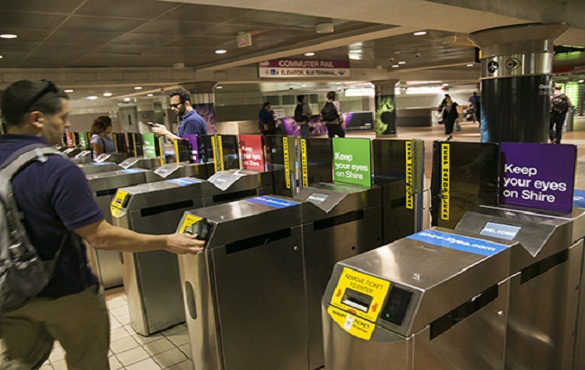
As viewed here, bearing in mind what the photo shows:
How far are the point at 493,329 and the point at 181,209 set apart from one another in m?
2.20

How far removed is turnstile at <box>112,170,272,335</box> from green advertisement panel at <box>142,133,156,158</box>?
200 cm

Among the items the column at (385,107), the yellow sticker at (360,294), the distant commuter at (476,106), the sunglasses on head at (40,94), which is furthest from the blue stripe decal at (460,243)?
the column at (385,107)

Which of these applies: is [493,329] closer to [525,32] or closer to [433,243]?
[433,243]

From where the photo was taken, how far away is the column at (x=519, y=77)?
407cm

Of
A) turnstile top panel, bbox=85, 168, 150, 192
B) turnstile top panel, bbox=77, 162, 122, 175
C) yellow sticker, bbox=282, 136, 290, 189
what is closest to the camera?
yellow sticker, bbox=282, 136, 290, 189

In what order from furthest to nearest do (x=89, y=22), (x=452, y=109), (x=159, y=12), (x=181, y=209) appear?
(x=452, y=109) < (x=89, y=22) < (x=159, y=12) < (x=181, y=209)

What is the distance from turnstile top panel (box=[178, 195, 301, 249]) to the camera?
207 cm

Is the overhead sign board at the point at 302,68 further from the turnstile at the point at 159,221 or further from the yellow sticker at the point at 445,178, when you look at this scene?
the yellow sticker at the point at 445,178

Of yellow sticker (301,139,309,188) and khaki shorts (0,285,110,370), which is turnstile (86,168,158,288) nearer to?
yellow sticker (301,139,309,188)

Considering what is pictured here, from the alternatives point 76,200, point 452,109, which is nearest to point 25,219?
point 76,200

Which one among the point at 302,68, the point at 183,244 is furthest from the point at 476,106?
the point at 183,244

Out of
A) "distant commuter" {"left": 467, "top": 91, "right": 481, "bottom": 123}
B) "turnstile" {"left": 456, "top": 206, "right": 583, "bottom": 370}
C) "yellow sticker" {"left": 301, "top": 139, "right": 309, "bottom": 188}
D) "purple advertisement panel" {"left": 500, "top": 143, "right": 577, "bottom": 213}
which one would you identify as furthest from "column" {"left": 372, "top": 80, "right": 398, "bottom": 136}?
"turnstile" {"left": 456, "top": 206, "right": 583, "bottom": 370}

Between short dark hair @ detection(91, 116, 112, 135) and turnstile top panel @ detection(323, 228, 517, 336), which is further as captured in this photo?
short dark hair @ detection(91, 116, 112, 135)

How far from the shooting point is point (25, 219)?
1.46 meters
